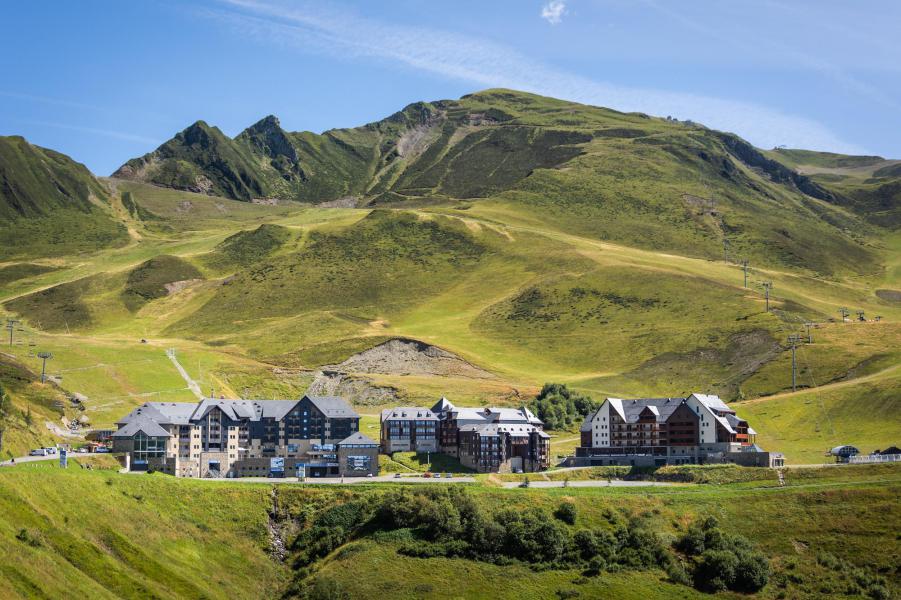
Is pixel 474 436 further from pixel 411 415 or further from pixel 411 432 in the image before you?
pixel 411 415

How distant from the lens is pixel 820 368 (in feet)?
631

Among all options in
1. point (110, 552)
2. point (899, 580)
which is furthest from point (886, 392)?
point (110, 552)

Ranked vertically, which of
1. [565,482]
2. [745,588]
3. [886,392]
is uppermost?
[886,392]

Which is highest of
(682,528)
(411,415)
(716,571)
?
(411,415)

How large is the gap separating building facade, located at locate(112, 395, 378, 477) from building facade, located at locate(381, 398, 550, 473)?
21.7 ft

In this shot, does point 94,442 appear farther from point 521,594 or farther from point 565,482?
point 521,594

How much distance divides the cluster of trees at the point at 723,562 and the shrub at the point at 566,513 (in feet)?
31.0

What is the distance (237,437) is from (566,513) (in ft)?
181

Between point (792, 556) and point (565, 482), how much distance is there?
98.9 feet

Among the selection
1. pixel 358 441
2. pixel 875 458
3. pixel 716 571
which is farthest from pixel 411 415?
pixel 716 571

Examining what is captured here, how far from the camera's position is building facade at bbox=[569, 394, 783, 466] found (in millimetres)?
138500

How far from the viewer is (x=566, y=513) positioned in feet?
319

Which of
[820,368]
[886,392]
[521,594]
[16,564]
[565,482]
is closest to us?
[16,564]

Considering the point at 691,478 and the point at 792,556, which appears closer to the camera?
the point at 792,556
